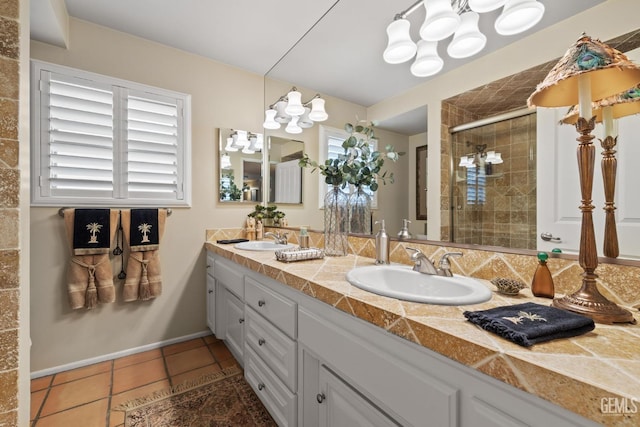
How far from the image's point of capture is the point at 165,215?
2145mm

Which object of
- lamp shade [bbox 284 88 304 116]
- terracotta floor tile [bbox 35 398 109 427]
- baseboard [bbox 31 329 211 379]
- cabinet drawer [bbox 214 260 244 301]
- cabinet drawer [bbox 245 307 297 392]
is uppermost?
lamp shade [bbox 284 88 304 116]

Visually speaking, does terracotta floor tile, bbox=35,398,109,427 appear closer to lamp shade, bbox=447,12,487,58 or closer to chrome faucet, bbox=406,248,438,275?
chrome faucet, bbox=406,248,438,275

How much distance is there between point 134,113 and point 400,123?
6.30 feet

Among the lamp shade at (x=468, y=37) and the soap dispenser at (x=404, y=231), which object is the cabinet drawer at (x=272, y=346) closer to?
the soap dispenser at (x=404, y=231)

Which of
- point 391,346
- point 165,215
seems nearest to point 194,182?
point 165,215

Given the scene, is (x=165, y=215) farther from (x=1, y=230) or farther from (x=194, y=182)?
(x=1, y=230)

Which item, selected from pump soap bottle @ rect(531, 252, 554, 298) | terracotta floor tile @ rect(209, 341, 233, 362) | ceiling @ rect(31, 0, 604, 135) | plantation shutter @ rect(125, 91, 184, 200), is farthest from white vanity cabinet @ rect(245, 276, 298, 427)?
plantation shutter @ rect(125, 91, 184, 200)

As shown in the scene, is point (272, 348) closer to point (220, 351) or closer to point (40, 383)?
point (220, 351)

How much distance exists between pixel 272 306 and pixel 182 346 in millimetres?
1426

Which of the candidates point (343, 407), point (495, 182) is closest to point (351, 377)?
point (343, 407)

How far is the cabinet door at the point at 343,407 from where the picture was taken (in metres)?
0.83

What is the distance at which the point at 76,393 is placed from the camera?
1.70 metres

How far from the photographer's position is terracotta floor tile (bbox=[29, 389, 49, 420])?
1.54m

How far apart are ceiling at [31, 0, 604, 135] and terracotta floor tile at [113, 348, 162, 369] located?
220cm
